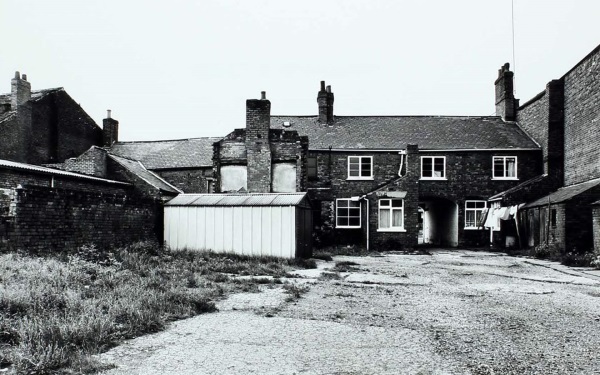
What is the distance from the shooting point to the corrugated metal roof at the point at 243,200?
17.3 m

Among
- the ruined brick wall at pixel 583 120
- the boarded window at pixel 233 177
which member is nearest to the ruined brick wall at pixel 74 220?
the boarded window at pixel 233 177

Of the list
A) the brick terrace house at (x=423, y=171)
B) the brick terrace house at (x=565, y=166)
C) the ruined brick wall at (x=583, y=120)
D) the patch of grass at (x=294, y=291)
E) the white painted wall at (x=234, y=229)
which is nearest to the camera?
the patch of grass at (x=294, y=291)

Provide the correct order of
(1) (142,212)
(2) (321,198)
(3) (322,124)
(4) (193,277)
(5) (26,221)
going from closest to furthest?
1. (4) (193,277)
2. (5) (26,221)
3. (1) (142,212)
4. (2) (321,198)
5. (3) (322,124)

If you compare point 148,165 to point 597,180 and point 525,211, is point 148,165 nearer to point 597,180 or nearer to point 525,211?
point 525,211

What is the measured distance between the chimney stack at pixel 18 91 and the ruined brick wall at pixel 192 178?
953cm

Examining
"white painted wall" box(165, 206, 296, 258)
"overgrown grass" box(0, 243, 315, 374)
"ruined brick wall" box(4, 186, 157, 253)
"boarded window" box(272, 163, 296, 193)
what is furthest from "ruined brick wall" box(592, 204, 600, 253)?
"ruined brick wall" box(4, 186, 157, 253)

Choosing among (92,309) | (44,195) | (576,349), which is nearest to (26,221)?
(44,195)

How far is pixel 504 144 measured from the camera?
29812mm

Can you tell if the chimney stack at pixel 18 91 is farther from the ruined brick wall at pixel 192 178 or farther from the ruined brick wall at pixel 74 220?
the ruined brick wall at pixel 74 220

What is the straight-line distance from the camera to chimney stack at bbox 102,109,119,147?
36312 mm

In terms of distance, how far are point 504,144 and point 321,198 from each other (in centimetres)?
1140

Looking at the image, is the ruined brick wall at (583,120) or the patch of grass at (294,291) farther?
the ruined brick wall at (583,120)

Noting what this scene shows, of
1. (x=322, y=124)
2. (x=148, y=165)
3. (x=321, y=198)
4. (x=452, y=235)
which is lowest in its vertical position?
(x=452, y=235)

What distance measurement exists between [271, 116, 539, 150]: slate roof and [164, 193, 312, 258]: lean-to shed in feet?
41.0
